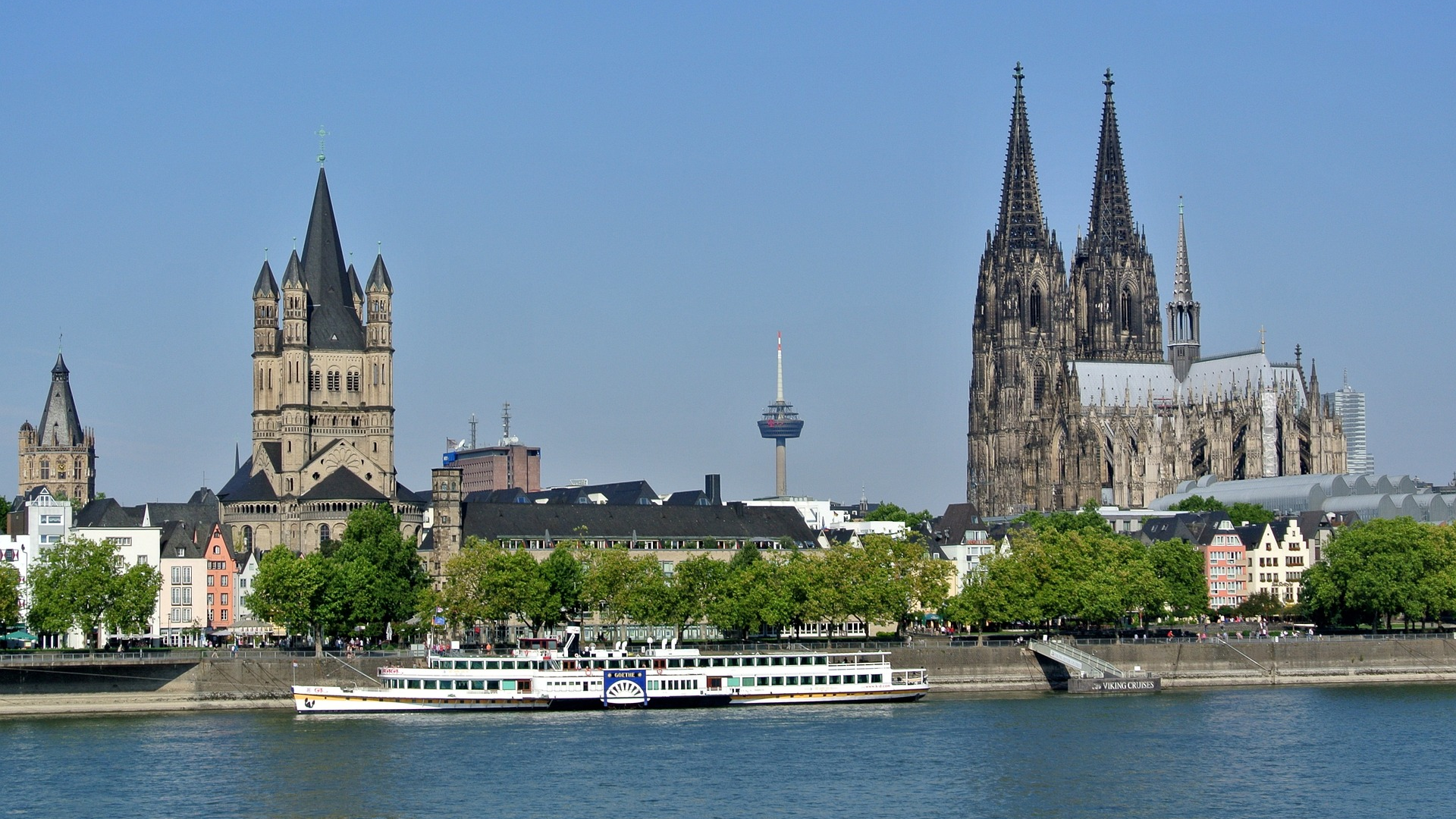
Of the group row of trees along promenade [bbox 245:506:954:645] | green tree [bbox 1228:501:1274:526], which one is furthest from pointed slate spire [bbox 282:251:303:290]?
green tree [bbox 1228:501:1274:526]

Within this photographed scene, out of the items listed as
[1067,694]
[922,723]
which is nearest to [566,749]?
[922,723]

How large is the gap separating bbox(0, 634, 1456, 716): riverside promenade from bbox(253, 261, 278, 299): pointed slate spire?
46.2 metres

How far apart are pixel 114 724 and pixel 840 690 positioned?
30508 mm

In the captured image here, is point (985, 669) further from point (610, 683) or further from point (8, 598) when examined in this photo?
point (8, 598)

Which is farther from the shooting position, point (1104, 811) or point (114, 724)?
point (114, 724)

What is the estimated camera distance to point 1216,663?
112562mm

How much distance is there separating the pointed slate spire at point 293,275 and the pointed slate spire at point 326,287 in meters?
0.66

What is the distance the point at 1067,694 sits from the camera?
106 m

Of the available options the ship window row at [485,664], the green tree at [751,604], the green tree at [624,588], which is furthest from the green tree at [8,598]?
the green tree at [751,604]

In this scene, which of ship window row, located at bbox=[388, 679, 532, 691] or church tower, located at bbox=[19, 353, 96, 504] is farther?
church tower, located at bbox=[19, 353, 96, 504]

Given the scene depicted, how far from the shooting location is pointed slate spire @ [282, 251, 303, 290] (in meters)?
149

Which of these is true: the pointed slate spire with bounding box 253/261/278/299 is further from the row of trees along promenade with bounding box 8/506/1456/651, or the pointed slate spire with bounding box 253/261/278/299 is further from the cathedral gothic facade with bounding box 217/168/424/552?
the row of trees along promenade with bounding box 8/506/1456/651

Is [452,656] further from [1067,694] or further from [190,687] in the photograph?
[1067,694]

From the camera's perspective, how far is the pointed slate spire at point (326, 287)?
5925 inches
